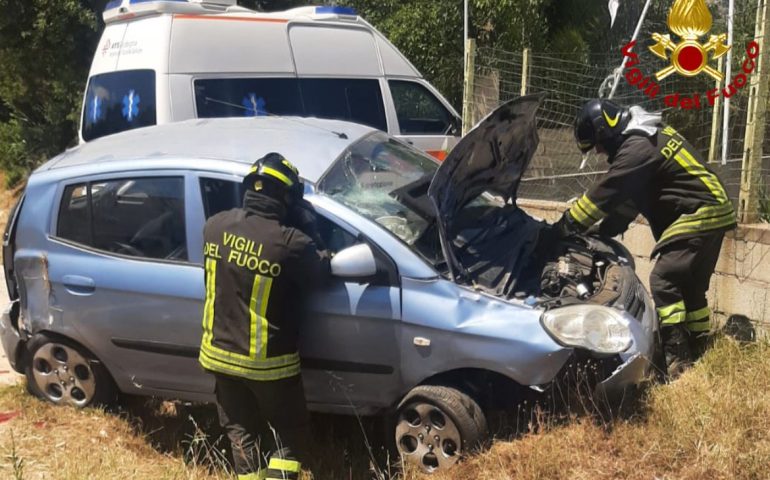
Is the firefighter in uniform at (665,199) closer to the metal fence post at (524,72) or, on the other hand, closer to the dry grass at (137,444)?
the dry grass at (137,444)

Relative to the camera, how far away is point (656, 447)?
11.0 ft

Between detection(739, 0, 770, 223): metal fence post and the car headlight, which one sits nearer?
the car headlight

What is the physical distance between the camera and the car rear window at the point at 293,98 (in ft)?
24.4

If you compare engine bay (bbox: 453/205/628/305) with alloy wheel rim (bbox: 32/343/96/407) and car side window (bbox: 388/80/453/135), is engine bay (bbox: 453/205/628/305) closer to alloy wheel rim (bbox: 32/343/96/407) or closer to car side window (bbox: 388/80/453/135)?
alloy wheel rim (bbox: 32/343/96/407)

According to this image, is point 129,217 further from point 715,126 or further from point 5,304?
point 715,126

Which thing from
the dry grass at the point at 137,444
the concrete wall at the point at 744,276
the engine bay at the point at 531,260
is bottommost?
the dry grass at the point at 137,444

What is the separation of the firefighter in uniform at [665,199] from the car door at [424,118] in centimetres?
437

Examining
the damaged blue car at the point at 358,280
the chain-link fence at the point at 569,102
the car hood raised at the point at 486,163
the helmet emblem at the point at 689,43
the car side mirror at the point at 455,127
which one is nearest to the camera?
the damaged blue car at the point at 358,280

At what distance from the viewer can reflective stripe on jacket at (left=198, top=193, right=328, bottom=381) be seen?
3.39m

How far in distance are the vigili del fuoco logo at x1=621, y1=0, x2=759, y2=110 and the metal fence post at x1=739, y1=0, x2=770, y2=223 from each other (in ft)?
5.44

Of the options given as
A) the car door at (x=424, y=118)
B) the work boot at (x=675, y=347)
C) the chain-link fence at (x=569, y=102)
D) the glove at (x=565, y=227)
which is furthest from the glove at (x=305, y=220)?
the car door at (x=424, y=118)

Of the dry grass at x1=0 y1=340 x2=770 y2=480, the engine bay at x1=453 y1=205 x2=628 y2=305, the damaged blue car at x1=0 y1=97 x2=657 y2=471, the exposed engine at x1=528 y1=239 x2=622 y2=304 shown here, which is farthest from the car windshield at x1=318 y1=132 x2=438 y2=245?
the dry grass at x1=0 y1=340 x2=770 y2=480

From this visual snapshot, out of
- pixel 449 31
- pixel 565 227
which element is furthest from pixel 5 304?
pixel 449 31

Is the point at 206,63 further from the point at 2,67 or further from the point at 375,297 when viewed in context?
the point at 2,67
